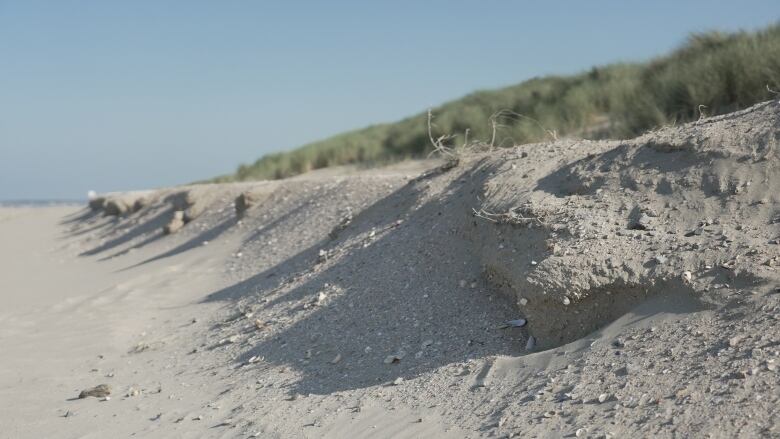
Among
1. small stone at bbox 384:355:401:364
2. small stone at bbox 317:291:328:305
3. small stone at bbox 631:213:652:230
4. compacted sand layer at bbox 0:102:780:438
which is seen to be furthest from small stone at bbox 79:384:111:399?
small stone at bbox 631:213:652:230

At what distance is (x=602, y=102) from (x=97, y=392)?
10.8 m

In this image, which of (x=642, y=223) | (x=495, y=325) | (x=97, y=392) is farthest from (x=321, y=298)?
(x=642, y=223)

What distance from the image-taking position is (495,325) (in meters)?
4.49

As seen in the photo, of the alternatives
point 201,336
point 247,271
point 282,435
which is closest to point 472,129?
point 247,271

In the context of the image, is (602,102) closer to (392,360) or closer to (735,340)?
(392,360)

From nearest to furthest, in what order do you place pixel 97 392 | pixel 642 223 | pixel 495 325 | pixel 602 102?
pixel 642 223
pixel 495 325
pixel 97 392
pixel 602 102

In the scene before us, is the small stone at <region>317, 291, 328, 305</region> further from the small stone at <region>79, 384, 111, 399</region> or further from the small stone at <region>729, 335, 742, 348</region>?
the small stone at <region>729, 335, 742, 348</region>

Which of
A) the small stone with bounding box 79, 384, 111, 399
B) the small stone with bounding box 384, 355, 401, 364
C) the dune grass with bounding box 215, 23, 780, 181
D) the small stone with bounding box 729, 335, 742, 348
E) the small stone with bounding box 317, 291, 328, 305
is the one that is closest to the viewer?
the small stone with bounding box 729, 335, 742, 348

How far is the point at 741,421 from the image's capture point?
2865mm

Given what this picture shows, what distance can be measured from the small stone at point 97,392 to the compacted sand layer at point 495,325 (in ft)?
0.10

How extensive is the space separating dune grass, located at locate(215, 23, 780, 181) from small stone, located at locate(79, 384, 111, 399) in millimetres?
3985

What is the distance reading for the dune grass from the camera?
31.7 feet

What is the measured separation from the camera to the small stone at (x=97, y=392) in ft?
17.0

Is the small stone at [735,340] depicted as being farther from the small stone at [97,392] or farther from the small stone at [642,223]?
the small stone at [97,392]
